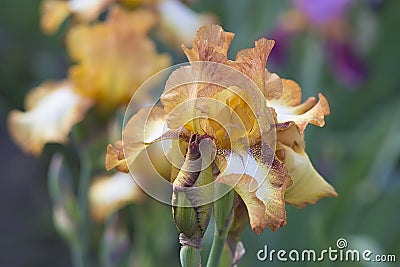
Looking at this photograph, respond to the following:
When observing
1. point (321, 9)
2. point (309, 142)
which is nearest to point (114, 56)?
point (309, 142)

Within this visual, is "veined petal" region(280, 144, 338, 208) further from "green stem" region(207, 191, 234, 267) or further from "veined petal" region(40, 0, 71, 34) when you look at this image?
"veined petal" region(40, 0, 71, 34)

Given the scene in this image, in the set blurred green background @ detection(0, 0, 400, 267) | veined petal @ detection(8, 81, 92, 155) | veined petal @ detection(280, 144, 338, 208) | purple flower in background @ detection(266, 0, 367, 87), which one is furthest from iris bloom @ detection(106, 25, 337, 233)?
purple flower in background @ detection(266, 0, 367, 87)

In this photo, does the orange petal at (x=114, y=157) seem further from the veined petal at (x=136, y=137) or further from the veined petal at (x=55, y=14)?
the veined petal at (x=55, y=14)

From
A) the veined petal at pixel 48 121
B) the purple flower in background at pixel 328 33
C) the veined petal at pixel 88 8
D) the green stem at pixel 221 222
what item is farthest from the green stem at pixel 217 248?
the purple flower in background at pixel 328 33

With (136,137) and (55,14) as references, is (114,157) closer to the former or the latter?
(136,137)

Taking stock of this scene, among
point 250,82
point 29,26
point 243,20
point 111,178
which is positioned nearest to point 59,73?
point 29,26

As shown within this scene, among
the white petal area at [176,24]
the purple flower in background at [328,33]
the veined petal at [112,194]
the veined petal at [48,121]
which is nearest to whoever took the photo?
the veined petal at [48,121]

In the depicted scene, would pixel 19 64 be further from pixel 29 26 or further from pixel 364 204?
pixel 364 204

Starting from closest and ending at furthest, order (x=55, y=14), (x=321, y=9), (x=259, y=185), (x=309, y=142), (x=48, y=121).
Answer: (x=259, y=185) < (x=48, y=121) < (x=55, y=14) < (x=309, y=142) < (x=321, y=9)
